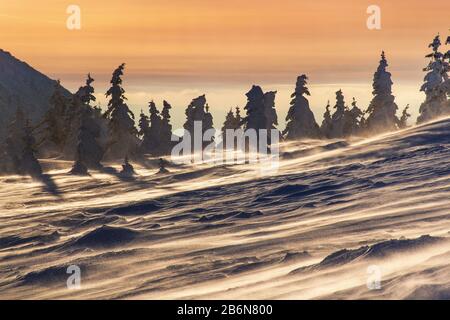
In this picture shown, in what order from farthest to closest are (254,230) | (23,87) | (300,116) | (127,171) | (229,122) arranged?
(23,87) < (229,122) < (300,116) < (127,171) < (254,230)

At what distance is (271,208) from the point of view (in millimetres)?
29859

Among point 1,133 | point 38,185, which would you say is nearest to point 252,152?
point 38,185

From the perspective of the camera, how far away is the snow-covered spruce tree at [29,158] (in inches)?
2295

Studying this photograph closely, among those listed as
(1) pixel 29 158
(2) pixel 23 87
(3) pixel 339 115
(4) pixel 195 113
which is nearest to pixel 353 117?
(3) pixel 339 115

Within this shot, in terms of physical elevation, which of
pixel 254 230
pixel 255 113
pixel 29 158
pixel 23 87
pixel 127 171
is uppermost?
pixel 23 87

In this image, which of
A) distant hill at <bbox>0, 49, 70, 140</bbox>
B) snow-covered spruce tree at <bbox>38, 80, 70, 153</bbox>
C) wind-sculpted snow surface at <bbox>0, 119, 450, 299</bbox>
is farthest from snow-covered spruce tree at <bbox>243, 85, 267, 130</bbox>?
distant hill at <bbox>0, 49, 70, 140</bbox>

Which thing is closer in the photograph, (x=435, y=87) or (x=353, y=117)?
(x=435, y=87)

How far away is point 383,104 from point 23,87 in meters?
113

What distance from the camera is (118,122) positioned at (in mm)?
70625

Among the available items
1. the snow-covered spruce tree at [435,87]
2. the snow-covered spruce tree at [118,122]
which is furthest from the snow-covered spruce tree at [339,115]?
the snow-covered spruce tree at [118,122]

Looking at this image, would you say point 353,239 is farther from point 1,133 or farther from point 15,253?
point 1,133

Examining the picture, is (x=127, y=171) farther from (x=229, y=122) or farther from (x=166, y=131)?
(x=229, y=122)

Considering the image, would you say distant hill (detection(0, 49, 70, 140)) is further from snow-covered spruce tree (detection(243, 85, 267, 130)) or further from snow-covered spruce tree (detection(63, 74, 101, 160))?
snow-covered spruce tree (detection(243, 85, 267, 130))

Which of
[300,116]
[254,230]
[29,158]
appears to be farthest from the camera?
[300,116]
